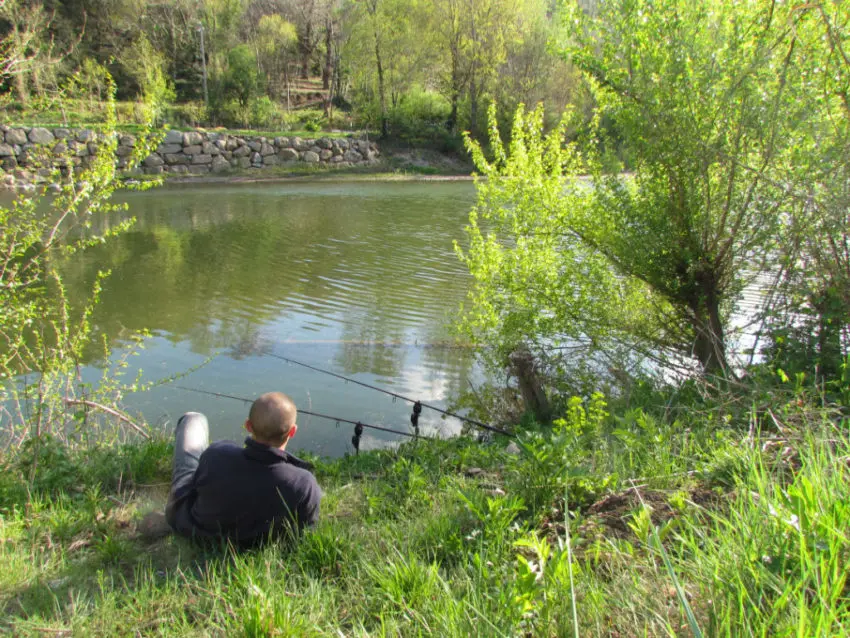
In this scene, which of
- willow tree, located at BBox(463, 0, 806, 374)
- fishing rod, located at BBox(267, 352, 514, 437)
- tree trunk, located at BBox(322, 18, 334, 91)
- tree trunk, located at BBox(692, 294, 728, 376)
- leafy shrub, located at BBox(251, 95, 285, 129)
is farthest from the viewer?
tree trunk, located at BBox(322, 18, 334, 91)

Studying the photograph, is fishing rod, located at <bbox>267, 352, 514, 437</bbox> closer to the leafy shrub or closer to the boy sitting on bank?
the boy sitting on bank

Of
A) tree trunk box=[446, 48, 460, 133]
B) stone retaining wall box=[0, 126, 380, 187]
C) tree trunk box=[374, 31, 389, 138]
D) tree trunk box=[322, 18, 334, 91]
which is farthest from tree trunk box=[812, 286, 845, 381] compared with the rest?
tree trunk box=[322, 18, 334, 91]

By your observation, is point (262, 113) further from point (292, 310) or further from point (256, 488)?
point (256, 488)

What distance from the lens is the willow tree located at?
5.45 meters

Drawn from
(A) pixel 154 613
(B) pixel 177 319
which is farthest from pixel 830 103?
(B) pixel 177 319

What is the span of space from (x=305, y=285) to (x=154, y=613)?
10.2 metres

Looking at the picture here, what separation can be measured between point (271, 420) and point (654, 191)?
191 inches

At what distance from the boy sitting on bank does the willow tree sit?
153 inches

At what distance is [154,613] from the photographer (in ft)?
7.97

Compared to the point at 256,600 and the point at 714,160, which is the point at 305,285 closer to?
the point at 714,160

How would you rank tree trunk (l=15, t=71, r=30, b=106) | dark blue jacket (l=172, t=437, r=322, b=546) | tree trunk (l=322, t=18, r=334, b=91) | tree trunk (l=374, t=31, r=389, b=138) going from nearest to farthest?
dark blue jacket (l=172, t=437, r=322, b=546) → tree trunk (l=15, t=71, r=30, b=106) → tree trunk (l=374, t=31, r=389, b=138) → tree trunk (l=322, t=18, r=334, b=91)

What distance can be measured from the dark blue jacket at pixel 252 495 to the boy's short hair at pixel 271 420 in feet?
0.22

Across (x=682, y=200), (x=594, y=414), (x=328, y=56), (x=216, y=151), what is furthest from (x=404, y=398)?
(x=328, y=56)

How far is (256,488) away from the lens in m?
3.03
